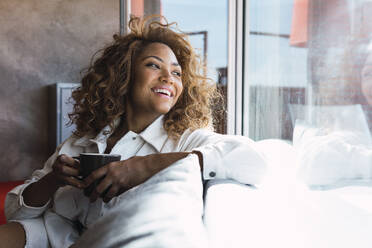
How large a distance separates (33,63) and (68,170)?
2940 mm

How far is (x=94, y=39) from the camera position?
12.4ft

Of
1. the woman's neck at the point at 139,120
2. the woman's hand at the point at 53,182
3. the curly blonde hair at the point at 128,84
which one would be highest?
the curly blonde hair at the point at 128,84

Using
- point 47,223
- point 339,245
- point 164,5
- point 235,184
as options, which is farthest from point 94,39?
point 339,245

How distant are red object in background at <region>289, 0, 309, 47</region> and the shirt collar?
0.58 m

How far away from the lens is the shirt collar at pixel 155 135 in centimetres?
124

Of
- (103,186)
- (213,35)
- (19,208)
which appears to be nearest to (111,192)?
Result: (103,186)

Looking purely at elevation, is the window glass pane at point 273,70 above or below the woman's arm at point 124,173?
above

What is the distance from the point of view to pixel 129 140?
4.18 feet

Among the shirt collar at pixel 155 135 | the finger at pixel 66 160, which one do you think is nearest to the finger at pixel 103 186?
the finger at pixel 66 160

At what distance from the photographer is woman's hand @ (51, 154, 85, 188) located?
37.5 inches

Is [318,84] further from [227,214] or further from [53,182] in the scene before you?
[53,182]

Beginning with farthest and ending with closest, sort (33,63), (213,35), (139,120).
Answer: (33,63)
(213,35)
(139,120)

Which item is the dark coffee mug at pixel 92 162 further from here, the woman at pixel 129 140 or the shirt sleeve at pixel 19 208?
the shirt sleeve at pixel 19 208

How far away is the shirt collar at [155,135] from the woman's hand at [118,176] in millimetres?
284
